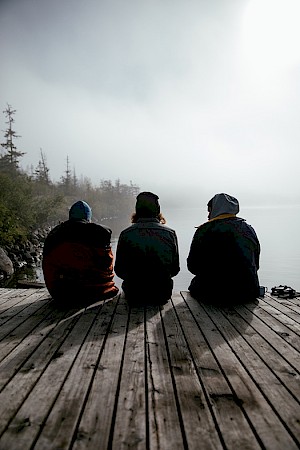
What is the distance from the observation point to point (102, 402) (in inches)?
72.8

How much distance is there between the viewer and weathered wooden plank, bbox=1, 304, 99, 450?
1.55 metres

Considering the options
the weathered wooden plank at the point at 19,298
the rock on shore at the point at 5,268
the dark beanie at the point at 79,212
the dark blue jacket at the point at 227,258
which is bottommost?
the rock on shore at the point at 5,268

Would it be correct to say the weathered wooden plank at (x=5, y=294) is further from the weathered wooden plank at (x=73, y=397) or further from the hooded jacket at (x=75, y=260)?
the weathered wooden plank at (x=73, y=397)

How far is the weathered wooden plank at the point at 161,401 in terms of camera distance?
153 centimetres

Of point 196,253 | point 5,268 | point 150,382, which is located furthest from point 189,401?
point 5,268

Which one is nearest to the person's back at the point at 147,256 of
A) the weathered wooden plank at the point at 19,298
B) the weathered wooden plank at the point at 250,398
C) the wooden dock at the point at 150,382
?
the wooden dock at the point at 150,382

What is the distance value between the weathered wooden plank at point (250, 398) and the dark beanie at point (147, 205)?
1808 millimetres

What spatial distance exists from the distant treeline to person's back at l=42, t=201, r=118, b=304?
1634cm

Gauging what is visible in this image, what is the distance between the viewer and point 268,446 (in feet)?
4.91

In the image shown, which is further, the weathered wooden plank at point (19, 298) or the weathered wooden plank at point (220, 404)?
the weathered wooden plank at point (19, 298)

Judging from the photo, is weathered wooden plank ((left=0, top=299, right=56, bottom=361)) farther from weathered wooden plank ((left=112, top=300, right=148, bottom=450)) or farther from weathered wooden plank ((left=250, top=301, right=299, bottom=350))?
weathered wooden plank ((left=250, top=301, right=299, bottom=350))

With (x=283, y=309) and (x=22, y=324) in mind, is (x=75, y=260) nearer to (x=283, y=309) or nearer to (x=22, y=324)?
(x=22, y=324)

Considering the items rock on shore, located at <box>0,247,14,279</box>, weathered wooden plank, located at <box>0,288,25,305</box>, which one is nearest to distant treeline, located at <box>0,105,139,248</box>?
rock on shore, located at <box>0,247,14,279</box>

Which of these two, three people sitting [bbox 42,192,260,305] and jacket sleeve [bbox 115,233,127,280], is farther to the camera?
jacket sleeve [bbox 115,233,127,280]
